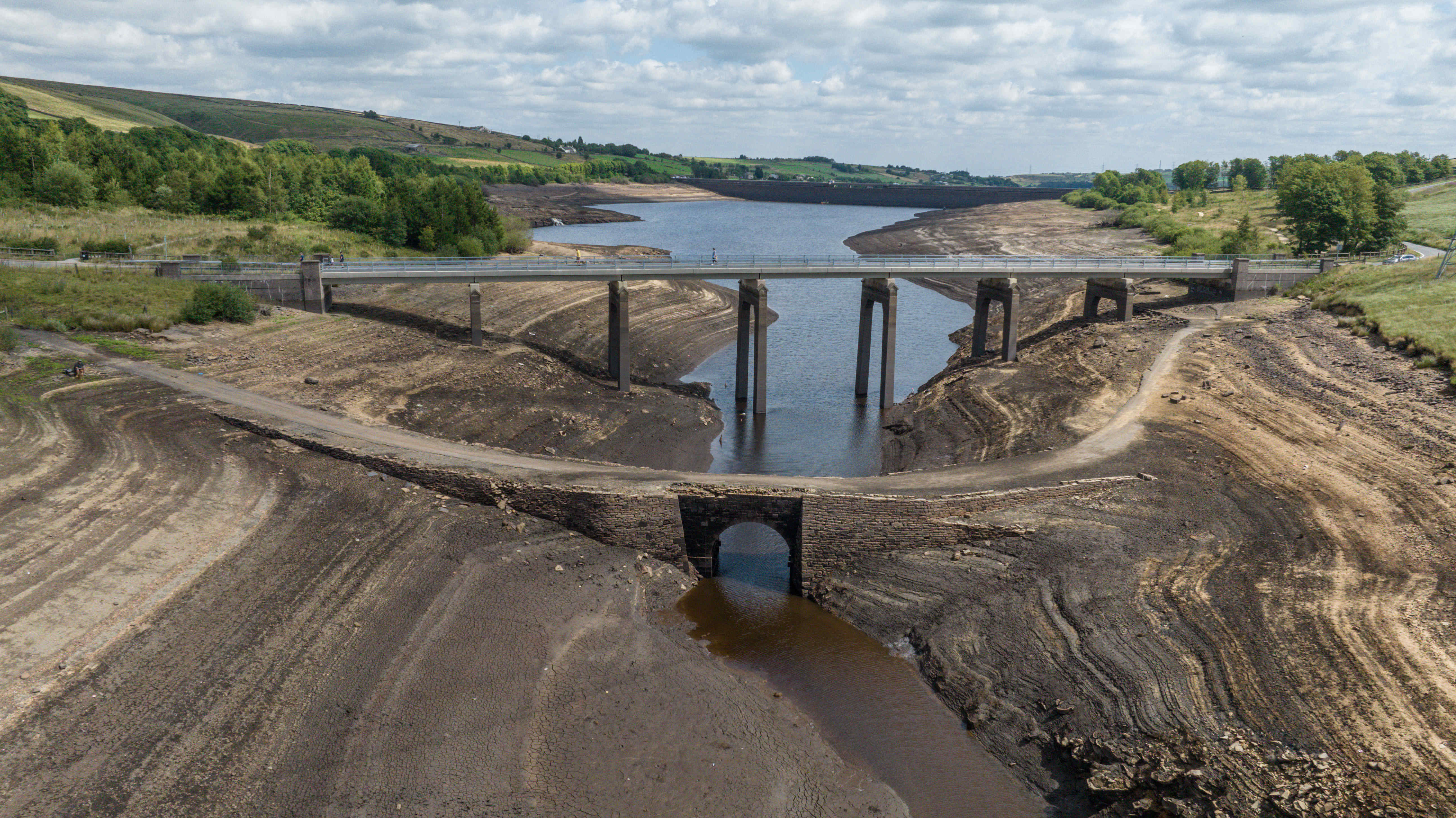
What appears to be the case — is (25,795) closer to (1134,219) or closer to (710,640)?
(710,640)

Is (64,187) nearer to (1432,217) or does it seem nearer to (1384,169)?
(1432,217)

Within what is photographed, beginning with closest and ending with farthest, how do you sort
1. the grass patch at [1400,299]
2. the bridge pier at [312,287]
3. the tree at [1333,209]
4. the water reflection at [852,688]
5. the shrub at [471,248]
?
the water reflection at [852,688] < the grass patch at [1400,299] < the bridge pier at [312,287] < the shrub at [471,248] < the tree at [1333,209]

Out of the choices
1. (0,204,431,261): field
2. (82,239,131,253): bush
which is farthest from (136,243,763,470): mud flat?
(82,239,131,253): bush

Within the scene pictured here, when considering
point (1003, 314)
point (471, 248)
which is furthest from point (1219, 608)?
point (471, 248)

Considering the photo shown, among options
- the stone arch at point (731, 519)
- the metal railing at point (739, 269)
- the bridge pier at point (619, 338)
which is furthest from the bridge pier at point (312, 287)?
the stone arch at point (731, 519)

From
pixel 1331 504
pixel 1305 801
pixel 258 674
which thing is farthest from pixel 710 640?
pixel 1331 504

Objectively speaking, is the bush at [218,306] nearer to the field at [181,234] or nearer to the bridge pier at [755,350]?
the field at [181,234]

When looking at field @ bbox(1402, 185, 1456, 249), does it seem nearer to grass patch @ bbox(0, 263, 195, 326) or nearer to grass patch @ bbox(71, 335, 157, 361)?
grass patch @ bbox(71, 335, 157, 361)
